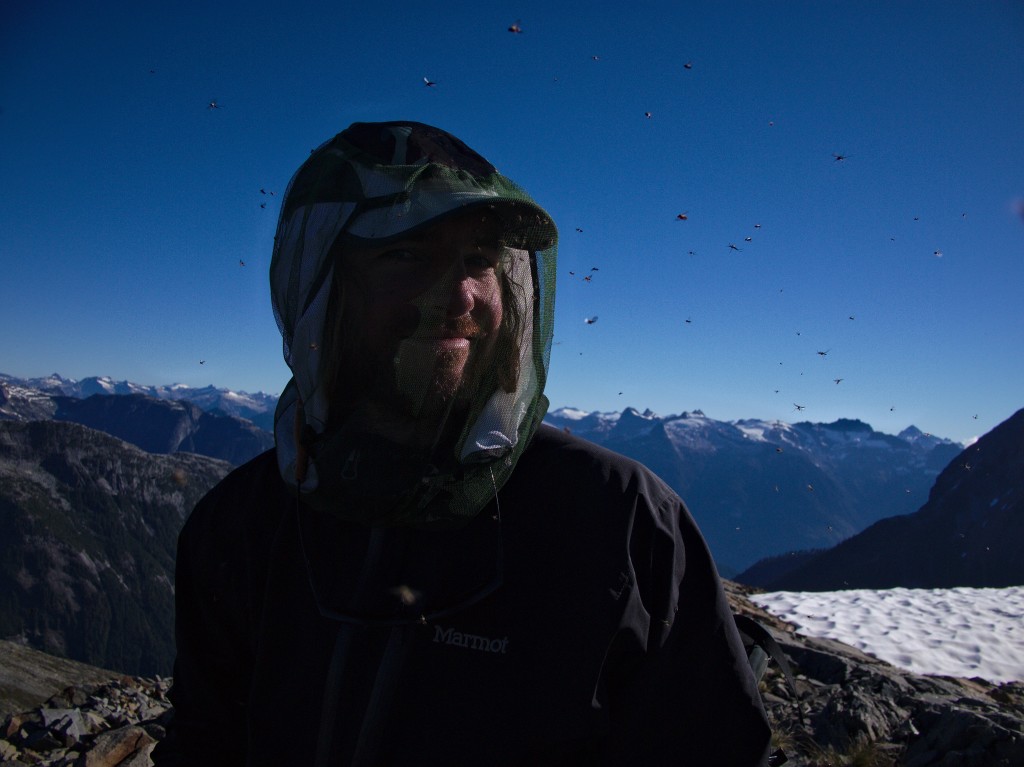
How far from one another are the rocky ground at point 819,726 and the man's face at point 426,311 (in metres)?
5.91

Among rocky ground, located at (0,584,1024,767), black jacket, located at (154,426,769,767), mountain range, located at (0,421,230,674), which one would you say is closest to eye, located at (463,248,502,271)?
black jacket, located at (154,426,769,767)

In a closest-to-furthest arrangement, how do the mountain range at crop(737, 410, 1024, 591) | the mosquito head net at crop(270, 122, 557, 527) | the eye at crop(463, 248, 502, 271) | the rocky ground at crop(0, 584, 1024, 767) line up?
the mosquito head net at crop(270, 122, 557, 527) → the eye at crop(463, 248, 502, 271) → the rocky ground at crop(0, 584, 1024, 767) → the mountain range at crop(737, 410, 1024, 591)

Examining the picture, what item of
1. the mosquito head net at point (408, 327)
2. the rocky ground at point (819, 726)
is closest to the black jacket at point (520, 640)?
the mosquito head net at point (408, 327)

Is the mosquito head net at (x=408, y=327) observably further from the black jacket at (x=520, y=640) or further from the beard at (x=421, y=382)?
the black jacket at (x=520, y=640)

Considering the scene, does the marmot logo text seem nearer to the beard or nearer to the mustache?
the beard

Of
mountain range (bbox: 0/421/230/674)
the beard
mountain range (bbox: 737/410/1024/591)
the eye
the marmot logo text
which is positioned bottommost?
mountain range (bbox: 0/421/230/674)

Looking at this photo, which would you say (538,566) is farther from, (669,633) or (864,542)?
(864,542)

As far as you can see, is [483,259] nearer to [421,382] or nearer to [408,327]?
[408,327]

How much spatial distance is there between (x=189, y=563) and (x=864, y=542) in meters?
170

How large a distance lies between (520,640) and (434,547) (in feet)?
1.26

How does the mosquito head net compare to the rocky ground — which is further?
the rocky ground

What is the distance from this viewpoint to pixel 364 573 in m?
1.96

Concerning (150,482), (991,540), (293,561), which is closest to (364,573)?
(293,561)

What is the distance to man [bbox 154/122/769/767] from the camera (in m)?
1.80
